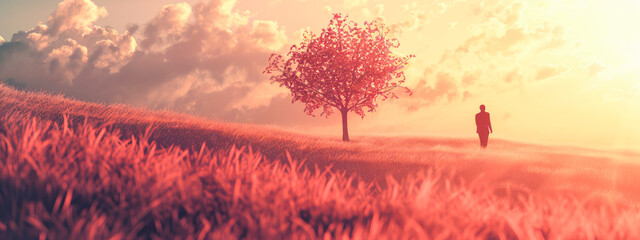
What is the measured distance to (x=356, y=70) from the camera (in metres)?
29.6

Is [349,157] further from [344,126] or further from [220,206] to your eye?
[220,206]

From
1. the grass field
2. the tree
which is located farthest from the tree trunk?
the grass field

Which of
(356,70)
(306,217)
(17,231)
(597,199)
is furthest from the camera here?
(356,70)

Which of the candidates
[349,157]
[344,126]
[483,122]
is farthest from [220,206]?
[344,126]

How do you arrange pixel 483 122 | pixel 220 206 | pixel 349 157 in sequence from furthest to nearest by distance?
pixel 483 122 → pixel 349 157 → pixel 220 206

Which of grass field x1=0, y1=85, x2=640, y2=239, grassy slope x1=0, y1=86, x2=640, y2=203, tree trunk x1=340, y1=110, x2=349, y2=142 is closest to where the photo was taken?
grass field x1=0, y1=85, x2=640, y2=239

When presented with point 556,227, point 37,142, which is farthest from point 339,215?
point 37,142

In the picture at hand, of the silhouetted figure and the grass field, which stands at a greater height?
the silhouetted figure

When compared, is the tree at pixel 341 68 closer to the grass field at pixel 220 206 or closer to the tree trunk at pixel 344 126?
the tree trunk at pixel 344 126

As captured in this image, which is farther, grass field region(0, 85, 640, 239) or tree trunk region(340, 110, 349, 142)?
tree trunk region(340, 110, 349, 142)

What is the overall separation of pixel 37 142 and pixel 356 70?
82.7ft

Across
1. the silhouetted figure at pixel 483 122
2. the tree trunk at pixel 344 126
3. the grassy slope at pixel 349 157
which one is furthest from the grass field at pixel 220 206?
the tree trunk at pixel 344 126

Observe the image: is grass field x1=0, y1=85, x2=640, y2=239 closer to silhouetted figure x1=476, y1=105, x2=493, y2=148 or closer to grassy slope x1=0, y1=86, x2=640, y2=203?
grassy slope x1=0, y1=86, x2=640, y2=203

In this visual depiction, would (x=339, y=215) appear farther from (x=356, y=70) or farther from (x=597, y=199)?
(x=356, y=70)
